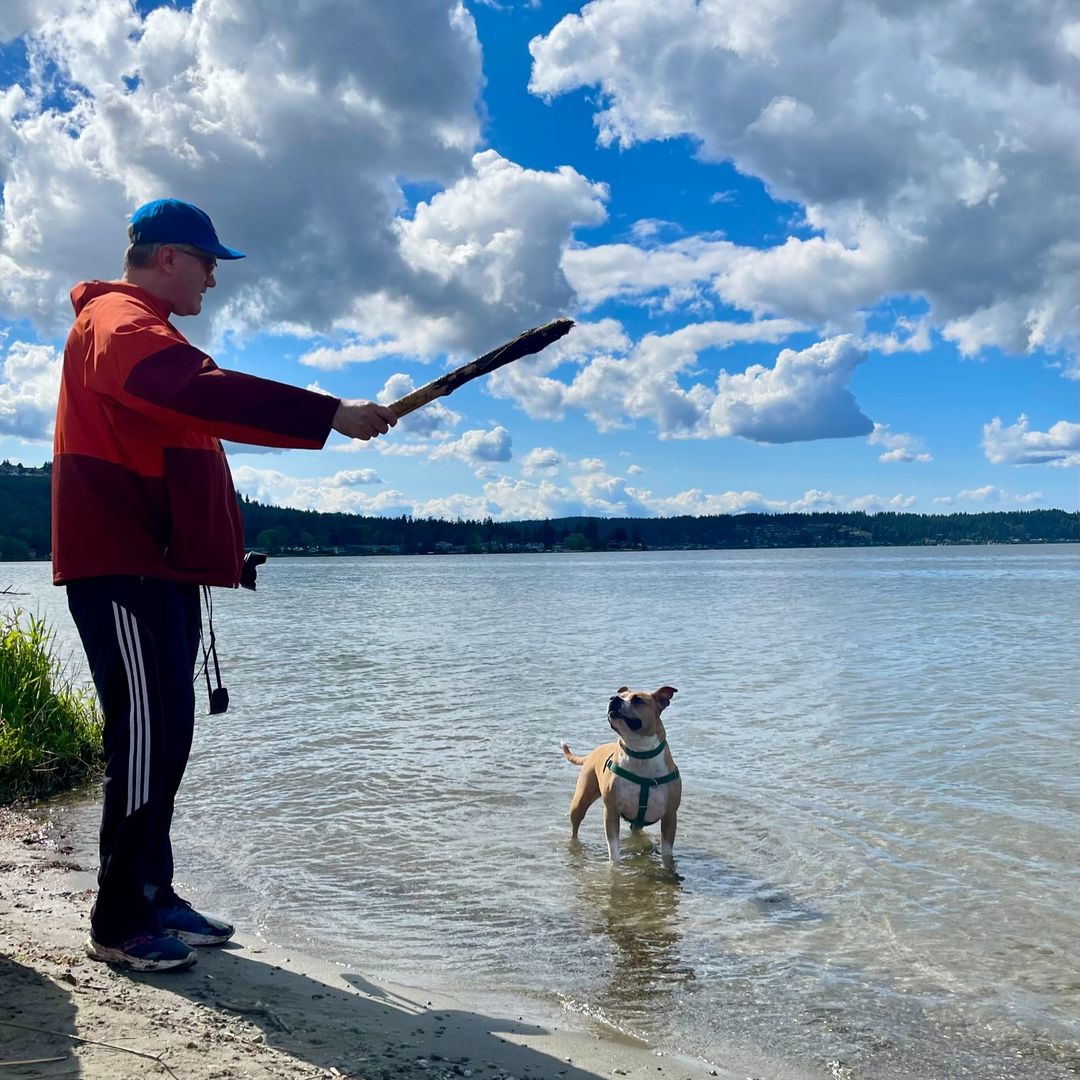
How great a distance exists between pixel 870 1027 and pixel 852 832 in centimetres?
338

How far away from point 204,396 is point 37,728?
6.19 meters

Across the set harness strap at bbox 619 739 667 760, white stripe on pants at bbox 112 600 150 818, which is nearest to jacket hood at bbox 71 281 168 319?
white stripe on pants at bbox 112 600 150 818

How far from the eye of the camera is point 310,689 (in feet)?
49.4

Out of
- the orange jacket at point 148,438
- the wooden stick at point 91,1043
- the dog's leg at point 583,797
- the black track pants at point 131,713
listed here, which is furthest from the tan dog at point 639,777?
the wooden stick at point 91,1043

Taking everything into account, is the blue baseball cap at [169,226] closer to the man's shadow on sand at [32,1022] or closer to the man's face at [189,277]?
the man's face at [189,277]

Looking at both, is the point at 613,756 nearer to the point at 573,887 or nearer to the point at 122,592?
the point at 573,887

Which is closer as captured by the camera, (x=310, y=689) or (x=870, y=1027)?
(x=870, y=1027)

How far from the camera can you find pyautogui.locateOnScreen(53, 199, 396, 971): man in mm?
3525

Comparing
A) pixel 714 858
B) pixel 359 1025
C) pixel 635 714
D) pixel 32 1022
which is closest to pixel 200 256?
pixel 32 1022

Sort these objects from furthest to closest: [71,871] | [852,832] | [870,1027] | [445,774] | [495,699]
→ [495,699], [445,774], [852,832], [71,871], [870,1027]

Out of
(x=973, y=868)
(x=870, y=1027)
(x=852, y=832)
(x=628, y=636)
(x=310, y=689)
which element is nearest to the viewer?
(x=870, y=1027)

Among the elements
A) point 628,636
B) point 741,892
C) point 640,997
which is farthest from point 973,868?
point 628,636

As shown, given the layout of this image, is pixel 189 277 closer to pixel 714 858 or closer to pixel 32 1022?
pixel 32 1022

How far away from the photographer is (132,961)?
12.3 ft
